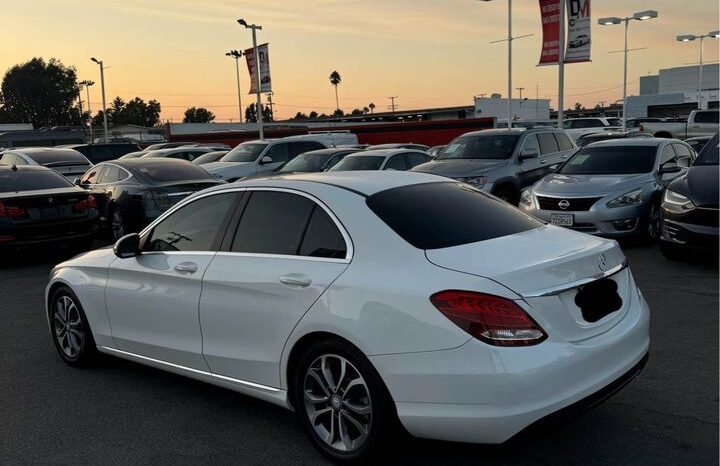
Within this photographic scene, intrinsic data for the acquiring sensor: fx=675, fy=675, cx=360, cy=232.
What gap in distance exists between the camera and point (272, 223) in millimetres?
4094

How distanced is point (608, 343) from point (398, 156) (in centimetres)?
1105

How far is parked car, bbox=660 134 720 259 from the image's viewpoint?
7656 mm

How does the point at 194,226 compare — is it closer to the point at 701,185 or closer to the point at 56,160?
the point at 701,185

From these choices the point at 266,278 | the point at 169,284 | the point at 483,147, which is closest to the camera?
the point at 266,278

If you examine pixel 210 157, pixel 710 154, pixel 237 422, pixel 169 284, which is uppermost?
pixel 710 154

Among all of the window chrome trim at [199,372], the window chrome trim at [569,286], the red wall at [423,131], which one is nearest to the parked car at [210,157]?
the red wall at [423,131]

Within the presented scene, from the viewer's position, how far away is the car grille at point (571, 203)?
971 centimetres

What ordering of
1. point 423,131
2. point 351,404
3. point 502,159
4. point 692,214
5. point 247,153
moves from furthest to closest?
point 423,131, point 247,153, point 502,159, point 692,214, point 351,404

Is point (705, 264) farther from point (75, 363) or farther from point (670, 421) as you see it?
point (75, 363)

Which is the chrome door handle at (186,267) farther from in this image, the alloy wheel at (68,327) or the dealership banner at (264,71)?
the dealership banner at (264,71)

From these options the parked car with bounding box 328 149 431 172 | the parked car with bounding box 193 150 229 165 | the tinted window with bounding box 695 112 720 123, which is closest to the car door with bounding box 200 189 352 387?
the parked car with bounding box 328 149 431 172

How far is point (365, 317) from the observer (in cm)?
333

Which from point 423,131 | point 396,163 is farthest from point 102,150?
point 423,131

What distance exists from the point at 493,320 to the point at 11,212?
880 centimetres
